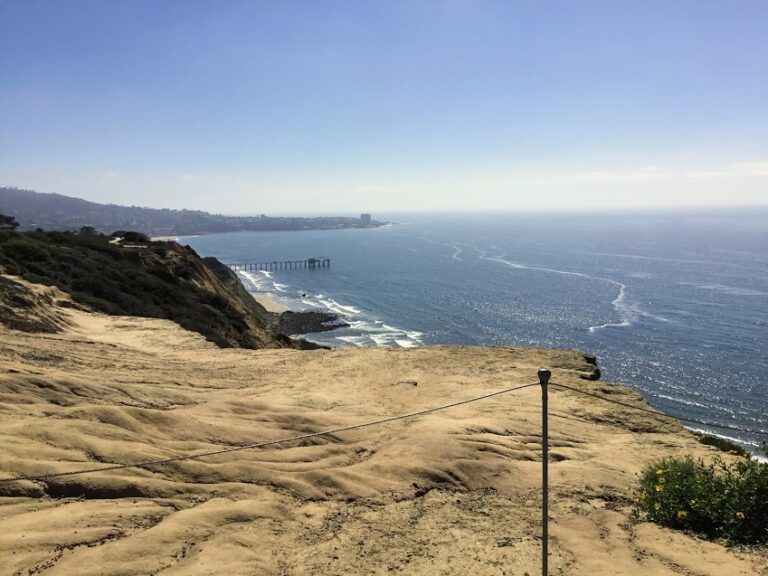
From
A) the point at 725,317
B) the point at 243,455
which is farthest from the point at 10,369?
the point at 725,317

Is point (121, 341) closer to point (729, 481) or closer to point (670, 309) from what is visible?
point (729, 481)

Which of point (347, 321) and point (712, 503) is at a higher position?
point (712, 503)

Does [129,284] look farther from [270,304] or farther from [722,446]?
[270,304]

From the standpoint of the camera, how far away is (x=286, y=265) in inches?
5748

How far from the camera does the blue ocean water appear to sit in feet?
151

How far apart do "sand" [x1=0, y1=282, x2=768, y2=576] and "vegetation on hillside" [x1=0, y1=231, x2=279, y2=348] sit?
13.1 metres

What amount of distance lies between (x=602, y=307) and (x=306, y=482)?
2871 inches

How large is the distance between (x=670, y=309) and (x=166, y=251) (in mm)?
63628

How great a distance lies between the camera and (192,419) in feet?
38.7

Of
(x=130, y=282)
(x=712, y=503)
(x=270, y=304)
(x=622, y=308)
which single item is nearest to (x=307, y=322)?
(x=270, y=304)

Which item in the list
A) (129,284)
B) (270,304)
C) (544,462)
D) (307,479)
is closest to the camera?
(544,462)

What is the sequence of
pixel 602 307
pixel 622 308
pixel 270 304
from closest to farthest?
pixel 622 308 < pixel 602 307 < pixel 270 304

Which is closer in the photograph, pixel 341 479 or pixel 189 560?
pixel 189 560

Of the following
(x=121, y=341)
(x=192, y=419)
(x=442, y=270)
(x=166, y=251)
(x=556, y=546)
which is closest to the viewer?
(x=556, y=546)
